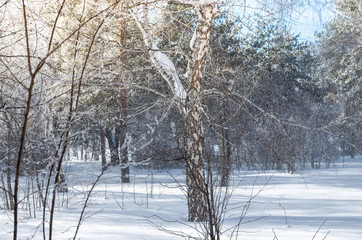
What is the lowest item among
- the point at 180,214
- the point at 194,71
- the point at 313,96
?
the point at 180,214

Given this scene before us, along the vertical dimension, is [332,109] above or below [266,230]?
above

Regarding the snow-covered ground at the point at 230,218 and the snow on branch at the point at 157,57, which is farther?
the snow on branch at the point at 157,57

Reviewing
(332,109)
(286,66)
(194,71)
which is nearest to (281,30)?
(194,71)

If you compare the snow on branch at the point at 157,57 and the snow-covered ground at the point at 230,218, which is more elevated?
the snow on branch at the point at 157,57

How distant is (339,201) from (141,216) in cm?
388

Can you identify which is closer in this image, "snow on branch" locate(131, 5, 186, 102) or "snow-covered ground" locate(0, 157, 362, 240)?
"snow-covered ground" locate(0, 157, 362, 240)

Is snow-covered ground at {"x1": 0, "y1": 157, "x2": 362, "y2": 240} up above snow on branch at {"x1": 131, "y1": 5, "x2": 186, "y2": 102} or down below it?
below

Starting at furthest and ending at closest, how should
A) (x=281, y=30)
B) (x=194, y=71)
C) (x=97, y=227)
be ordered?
1. (x=194, y=71)
2. (x=97, y=227)
3. (x=281, y=30)

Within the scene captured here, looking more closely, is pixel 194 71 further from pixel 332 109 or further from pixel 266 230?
pixel 332 109

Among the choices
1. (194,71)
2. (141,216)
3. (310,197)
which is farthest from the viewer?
(310,197)

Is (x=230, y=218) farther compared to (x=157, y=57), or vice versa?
(x=230, y=218)

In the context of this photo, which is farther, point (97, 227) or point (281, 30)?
point (97, 227)

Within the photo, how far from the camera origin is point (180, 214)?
22.7 ft

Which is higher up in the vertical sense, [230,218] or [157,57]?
[157,57]
